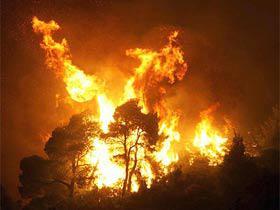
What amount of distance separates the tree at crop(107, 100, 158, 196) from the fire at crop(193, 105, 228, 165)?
28.3 ft

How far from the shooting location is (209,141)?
4788cm

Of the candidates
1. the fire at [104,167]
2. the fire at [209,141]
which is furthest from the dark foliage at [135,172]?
the fire at [209,141]

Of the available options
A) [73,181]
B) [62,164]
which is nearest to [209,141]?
[73,181]

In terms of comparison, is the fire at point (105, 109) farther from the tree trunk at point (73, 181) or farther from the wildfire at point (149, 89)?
the tree trunk at point (73, 181)

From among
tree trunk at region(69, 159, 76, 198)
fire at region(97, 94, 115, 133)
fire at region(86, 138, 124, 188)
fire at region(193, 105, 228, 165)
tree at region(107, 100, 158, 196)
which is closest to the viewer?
tree trunk at region(69, 159, 76, 198)

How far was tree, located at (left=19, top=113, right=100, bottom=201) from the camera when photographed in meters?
33.8

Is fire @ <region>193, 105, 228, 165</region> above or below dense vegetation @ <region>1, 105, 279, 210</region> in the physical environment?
above

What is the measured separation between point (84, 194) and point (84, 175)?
1679 millimetres

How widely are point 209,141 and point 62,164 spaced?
1998cm

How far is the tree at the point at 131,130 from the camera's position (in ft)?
115

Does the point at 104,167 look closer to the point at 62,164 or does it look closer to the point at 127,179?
the point at 127,179

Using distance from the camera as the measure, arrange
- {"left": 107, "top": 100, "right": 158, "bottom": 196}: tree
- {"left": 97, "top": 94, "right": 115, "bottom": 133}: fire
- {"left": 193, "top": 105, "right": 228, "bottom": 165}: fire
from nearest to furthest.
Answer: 1. {"left": 107, "top": 100, "right": 158, "bottom": 196}: tree
2. {"left": 193, "top": 105, "right": 228, "bottom": 165}: fire
3. {"left": 97, "top": 94, "right": 115, "bottom": 133}: fire

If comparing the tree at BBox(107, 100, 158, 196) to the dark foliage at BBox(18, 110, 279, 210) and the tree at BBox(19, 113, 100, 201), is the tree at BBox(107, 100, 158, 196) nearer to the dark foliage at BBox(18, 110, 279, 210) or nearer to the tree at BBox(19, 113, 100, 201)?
the dark foliage at BBox(18, 110, 279, 210)

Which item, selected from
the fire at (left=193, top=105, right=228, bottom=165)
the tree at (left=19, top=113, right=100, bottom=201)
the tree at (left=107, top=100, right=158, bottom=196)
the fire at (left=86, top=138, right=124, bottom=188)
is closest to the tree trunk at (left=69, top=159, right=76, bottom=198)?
the tree at (left=19, top=113, right=100, bottom=201)
